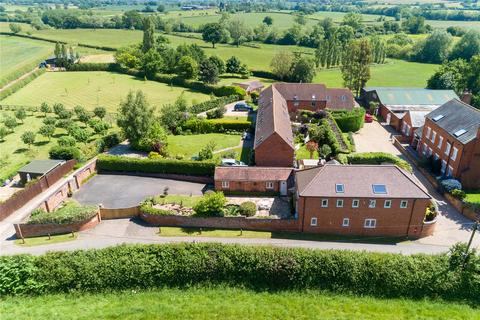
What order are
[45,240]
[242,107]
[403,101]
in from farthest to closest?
[242,107]
[403,101]
[45,240]

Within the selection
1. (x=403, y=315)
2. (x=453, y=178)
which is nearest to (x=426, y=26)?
(x=453, y=178)

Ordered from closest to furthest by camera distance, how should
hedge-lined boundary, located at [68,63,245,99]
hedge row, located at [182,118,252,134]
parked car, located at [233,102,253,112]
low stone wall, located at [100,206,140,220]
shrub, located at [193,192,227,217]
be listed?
shrub, located at [193,192,227,217] < low stone wall, located at [100,206,140,220] < hedge row, located at [182,118,252,134] < parked car, located at [233,102,253,112] < hedge-lined boundary, located at [68,63,245,99]

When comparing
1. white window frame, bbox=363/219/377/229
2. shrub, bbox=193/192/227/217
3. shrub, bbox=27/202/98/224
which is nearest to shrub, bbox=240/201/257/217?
shrub, bbox=193/192/227/217

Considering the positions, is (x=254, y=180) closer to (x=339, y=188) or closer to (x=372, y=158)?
(x=339, y=188)

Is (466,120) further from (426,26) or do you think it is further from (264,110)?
(426,26)

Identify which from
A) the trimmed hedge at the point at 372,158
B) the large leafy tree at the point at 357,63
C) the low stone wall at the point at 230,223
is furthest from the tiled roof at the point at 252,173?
the large leafy tree at the point at 357,63

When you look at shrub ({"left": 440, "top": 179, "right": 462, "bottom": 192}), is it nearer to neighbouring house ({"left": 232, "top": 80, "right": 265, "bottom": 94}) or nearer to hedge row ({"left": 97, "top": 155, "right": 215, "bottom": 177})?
hedge row ({"left": 97, "top": 155, "right": 215, "bottom": 177})

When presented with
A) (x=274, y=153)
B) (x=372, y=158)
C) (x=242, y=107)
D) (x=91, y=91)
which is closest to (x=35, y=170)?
(x=274, y=153)

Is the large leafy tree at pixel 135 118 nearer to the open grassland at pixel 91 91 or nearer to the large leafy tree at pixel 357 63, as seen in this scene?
the open grassland at pixel 91 91
